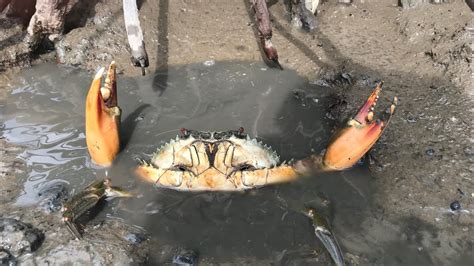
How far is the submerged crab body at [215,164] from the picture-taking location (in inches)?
152

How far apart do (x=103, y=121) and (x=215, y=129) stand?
3.73ft

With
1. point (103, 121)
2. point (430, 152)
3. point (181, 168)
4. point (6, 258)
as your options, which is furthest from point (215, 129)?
point (6, 258)

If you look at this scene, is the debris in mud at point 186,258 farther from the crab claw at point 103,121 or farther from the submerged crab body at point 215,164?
the crab claw at point 103,121

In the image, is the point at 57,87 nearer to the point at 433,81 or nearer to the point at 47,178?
the point at 47,178

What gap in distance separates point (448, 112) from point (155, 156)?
2754 mm

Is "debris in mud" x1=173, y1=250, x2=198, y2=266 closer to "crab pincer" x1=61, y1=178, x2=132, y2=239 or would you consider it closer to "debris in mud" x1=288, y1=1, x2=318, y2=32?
"crab pincer" x1=61, y1=178, x2=132, y2=239

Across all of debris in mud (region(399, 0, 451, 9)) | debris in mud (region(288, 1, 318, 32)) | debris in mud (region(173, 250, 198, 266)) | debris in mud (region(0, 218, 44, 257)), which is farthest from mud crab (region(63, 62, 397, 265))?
debris in mud (region(399, 0, 451, 9))

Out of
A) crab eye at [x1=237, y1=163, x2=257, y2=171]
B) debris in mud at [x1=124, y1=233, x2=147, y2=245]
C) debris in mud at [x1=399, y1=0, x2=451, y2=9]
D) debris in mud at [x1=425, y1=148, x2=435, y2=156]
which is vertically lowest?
debris in mud at [x1=124, y1=233, x2=147, y2=245]

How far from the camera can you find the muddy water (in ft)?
12.0

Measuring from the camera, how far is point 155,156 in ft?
13.4

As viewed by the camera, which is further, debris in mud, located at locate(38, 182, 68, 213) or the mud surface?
debris in mud, located at locate(38, 182, 68, 213)

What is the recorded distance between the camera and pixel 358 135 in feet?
12.4

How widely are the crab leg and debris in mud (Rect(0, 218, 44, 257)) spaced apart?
9.76ft

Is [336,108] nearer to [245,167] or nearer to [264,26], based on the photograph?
[264,26]
